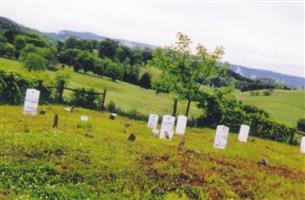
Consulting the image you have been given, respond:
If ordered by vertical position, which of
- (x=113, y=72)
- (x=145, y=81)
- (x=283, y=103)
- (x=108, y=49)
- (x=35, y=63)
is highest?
(x=108, y=49)

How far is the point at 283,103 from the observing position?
110 metres

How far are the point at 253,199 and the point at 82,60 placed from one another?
81337 mm

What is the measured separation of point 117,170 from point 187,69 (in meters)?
30.3

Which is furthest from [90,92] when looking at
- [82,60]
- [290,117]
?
[290,117]

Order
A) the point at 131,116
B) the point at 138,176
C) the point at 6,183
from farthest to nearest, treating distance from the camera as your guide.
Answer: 1. the point at 131,116
2. the point at 138,176
3. the point at 6,183

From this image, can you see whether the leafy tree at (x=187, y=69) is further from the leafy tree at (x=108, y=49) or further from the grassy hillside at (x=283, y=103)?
the leafy tree at (x=108, y=49)

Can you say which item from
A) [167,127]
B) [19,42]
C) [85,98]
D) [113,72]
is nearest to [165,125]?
[167,127]

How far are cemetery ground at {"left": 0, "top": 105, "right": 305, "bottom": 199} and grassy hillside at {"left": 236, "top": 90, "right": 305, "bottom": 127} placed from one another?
225 ft

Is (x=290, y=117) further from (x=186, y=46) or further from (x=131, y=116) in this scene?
(x=131, y=116)

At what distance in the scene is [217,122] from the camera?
4650cm

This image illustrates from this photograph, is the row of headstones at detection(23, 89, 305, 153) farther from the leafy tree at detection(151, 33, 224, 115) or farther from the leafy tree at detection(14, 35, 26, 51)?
the leafy tree at detection(14, 35, 26, 51)

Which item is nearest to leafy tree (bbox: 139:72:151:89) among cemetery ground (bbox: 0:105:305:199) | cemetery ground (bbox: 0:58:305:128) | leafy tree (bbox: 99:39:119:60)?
cemetery ground (bbox: 0:58:305:128)

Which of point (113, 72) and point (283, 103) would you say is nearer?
point (113, 72)

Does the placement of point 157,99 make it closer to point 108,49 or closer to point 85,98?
point 85,98
